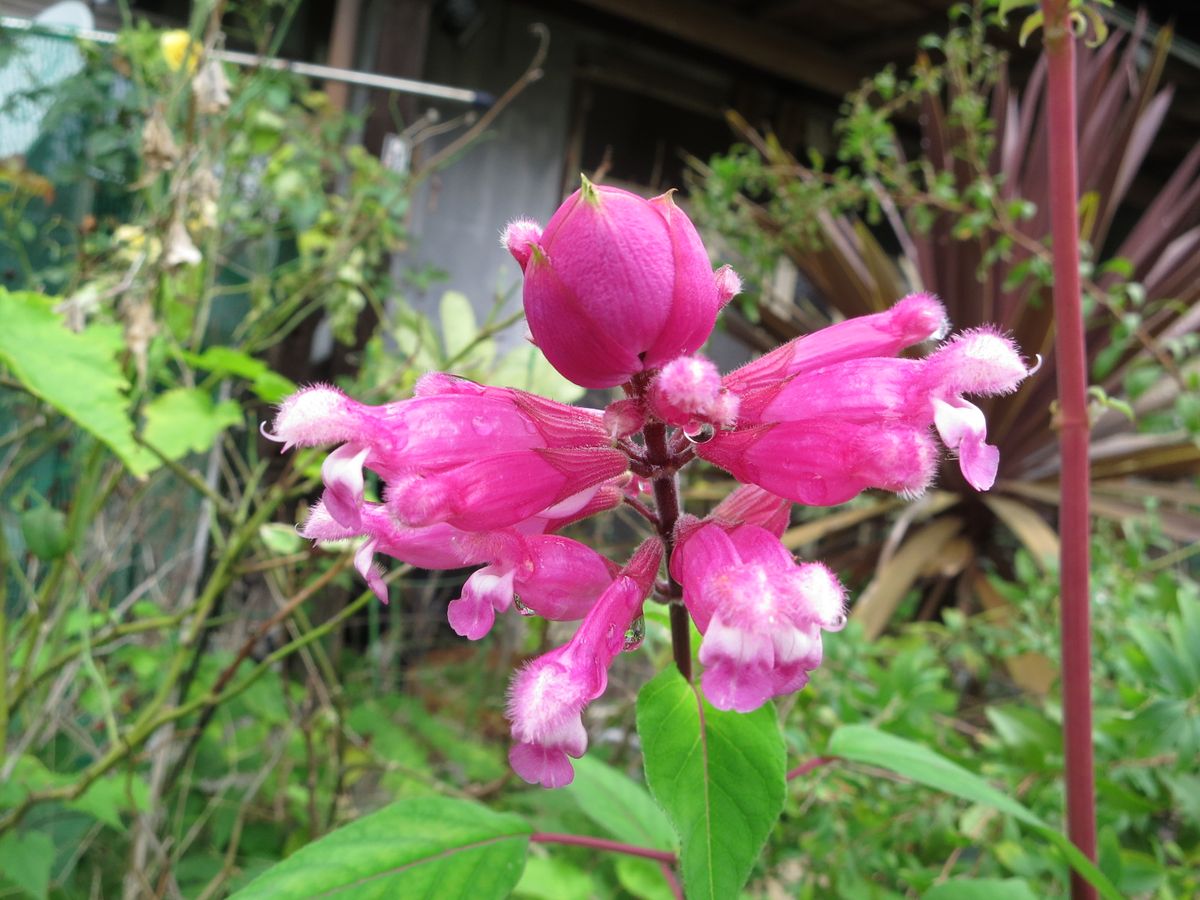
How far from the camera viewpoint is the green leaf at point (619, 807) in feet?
2.50

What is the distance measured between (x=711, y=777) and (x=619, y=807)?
0.38m

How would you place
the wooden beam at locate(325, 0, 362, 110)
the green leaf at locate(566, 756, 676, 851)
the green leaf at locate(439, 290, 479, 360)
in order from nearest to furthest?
1. the green leaf at locate(566, 756, 676, 851)
2. the green leaf at locate(439, 290, 479, 360)
3. the wooden beam at locate(325, 0, 362, 110)

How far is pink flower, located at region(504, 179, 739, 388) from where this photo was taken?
0.41m

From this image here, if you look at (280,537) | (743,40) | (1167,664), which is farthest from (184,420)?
(743,40)

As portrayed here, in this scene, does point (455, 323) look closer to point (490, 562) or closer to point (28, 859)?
point (28, 859)

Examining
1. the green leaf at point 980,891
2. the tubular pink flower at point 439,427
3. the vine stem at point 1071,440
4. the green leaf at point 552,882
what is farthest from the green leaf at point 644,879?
the tubular pink flower at point 439,427

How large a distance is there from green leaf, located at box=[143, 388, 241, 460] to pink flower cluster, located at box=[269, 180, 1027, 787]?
787 mm

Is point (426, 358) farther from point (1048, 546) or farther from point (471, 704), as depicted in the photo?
point (1048, 546)

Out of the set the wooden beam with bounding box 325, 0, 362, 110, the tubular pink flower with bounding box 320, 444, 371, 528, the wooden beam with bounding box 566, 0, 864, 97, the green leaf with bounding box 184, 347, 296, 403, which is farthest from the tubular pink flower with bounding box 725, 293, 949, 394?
the wooden beam with bounding box 566, 0, 864, 97

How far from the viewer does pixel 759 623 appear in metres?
0.40

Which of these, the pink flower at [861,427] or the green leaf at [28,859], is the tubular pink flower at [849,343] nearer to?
the pink flower at [861,427]

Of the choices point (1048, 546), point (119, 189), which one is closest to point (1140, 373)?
point (1048, 546)

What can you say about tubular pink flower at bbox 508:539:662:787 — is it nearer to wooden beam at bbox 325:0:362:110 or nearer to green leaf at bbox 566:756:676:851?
green leaf at bbox 566:756:676:851

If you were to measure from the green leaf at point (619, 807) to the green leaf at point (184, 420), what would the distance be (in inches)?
30.5
